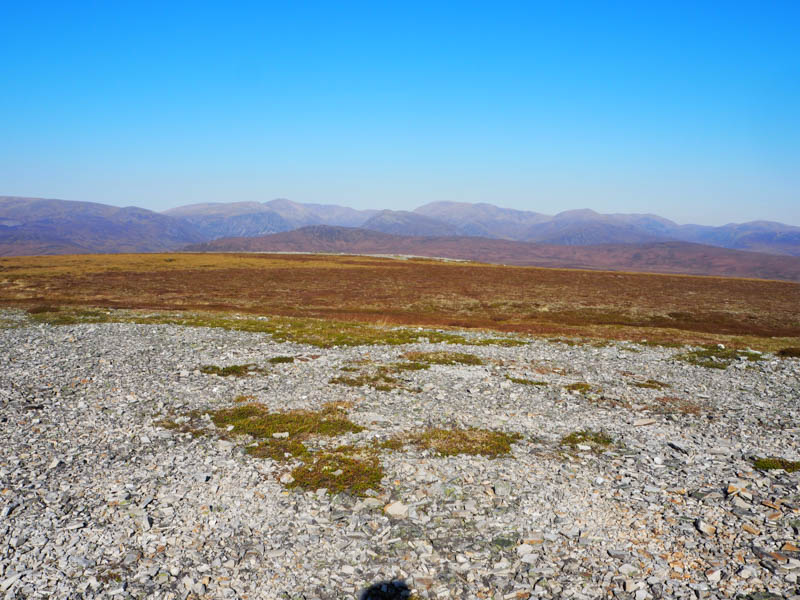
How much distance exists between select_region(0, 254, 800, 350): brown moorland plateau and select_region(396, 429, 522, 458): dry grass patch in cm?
2837

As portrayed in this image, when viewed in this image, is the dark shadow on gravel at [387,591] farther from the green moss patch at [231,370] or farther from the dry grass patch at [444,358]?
the dry grass patch at [444,358]

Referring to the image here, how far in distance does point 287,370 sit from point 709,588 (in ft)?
71.0

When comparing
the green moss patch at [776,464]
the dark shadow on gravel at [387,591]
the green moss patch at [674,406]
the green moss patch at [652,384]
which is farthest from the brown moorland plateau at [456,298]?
the dark shadow on gravel at [387,591]

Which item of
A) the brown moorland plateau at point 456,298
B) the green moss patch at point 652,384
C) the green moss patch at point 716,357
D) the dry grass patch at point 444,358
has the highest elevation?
the dry grass patch at point 444,358

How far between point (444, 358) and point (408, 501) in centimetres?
1787

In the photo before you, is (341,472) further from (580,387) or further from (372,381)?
(580,387)

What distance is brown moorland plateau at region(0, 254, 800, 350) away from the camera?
169 ft

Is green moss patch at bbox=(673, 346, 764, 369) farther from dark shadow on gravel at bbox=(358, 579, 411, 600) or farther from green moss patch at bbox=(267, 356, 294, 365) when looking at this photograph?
dark shadow on gravel at bbox=(358, 579, 411, 600)

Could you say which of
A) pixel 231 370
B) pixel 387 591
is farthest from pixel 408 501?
pixel 231 370

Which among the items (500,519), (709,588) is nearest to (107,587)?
(500,519)

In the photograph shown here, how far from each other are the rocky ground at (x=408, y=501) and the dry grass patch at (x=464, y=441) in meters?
0.52

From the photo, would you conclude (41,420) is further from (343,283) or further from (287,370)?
(343,283)

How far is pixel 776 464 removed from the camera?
1576 cm

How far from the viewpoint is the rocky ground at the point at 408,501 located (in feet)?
33.9
